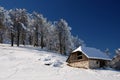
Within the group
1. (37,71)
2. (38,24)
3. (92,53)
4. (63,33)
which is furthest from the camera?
(38,24)

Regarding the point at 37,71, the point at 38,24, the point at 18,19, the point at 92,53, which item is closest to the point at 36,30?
the point at 38,24

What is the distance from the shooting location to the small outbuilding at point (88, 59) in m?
48.3

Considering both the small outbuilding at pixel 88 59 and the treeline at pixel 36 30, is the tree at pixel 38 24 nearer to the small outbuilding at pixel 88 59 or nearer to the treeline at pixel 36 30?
the treeline at pixel 36 30

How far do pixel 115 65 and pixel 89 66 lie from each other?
8037 mm

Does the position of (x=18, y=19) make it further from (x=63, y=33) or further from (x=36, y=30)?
(x=63, y=33)

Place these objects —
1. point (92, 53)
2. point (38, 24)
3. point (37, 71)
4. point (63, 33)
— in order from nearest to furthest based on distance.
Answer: point (37, 71), point (92, 53), point (63, 33), point (38, 24)

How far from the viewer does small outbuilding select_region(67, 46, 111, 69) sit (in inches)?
1903

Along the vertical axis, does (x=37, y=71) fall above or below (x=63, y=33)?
below

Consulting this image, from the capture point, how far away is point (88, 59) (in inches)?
1902

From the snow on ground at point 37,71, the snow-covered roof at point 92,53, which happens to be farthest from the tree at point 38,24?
the snow-covered roof at point 92,53

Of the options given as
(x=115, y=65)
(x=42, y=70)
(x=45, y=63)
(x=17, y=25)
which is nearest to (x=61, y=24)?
(x=17, y=25)

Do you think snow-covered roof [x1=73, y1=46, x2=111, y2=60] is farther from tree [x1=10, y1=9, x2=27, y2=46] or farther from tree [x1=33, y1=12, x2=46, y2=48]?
tree [x1=33, y1=12, x2=46, y2=48]

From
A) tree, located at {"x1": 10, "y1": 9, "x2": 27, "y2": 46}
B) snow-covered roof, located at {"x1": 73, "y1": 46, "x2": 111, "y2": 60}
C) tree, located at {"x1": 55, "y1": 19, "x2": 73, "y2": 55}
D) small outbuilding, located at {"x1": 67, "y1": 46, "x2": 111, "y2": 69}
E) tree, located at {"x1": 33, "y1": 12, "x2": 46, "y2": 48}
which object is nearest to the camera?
small outbuilding, located at {"x1": 67, "y1": 46, "x2": 111, "y2": 69}

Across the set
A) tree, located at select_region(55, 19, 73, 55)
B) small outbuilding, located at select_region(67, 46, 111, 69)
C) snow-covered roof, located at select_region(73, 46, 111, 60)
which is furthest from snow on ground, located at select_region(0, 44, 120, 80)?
tree, located at select_region(55, 19, 73, 55)
